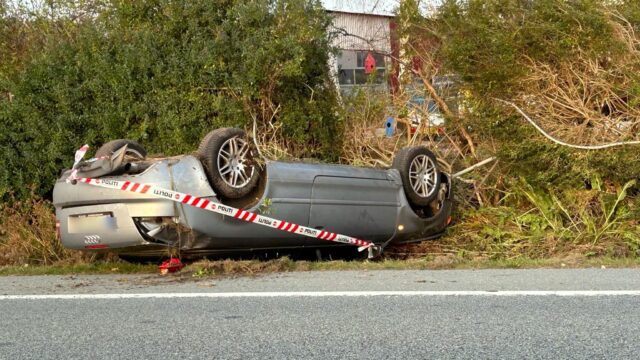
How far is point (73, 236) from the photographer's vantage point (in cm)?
667

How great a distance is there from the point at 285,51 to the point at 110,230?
13.8 ft

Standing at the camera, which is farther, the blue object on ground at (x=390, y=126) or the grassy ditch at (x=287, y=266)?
the blue object on ground at (x=390, y=126)

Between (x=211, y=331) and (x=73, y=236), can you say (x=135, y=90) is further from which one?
(x=211, y=331)

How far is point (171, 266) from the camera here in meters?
6.95

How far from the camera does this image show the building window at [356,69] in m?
11.1

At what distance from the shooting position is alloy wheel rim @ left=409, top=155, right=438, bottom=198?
8.35 m

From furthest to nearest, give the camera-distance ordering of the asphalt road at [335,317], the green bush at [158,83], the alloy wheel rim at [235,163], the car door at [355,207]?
1. the green bush at [158,83]
2. the car door at [355,207]
3. the alloy wheel rim at [235,163]
4. the asphalt road at [335,317]

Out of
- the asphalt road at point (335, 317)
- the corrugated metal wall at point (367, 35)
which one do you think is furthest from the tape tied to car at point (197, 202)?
the corrugated metal wall at point (367, 35)

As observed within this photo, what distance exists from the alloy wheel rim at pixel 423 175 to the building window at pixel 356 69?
276 centimetres

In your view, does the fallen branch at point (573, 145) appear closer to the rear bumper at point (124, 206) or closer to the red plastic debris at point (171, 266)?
the rear bumper at point (124, 206)

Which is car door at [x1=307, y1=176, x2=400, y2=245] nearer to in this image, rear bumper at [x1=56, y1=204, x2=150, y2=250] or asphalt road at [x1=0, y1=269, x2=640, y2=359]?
asphalt road at [x1=0, y1=269, x2=640, y2=359]

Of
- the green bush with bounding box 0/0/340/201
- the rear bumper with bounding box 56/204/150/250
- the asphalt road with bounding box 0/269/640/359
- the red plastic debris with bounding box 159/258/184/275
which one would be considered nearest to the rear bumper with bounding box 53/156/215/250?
the rear bumper with bounding box 56/204/150/250

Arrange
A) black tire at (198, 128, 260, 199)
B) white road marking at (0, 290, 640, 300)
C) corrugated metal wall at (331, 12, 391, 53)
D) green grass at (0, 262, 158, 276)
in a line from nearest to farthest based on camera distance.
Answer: white road marking at (0, 290, 640, 300) < black tire at (198, 128, 260, 199) < green grass at (0, 262, 158, 276) < corrugated metal wall at (331, 12, 391, 53)

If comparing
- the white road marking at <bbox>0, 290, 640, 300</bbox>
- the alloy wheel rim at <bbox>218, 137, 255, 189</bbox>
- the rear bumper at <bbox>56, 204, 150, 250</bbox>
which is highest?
the alloy wheel rim at <bbox>218, 137, 255, 189</bbox>
